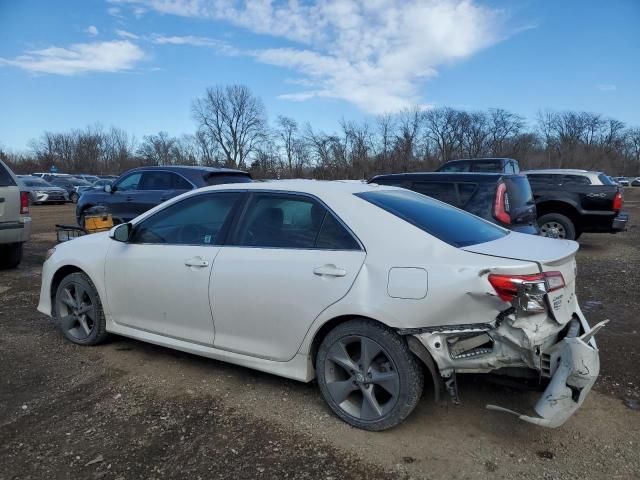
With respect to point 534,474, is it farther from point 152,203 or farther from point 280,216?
point 152,203

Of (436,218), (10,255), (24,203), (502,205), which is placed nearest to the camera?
(436,218)

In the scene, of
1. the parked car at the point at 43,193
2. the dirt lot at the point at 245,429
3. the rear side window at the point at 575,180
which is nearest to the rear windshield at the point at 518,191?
the dirt lot at the point at 245,429

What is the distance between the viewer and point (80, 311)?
4.45m

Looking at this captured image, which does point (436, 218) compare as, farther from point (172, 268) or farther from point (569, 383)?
point (172, 268)

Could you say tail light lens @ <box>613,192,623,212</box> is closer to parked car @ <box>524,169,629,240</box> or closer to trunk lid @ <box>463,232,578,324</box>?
parked car @ <box>524,169,629,240</box>

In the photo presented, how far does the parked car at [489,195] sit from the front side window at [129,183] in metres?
5.80

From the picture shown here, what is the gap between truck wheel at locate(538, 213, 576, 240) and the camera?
10.2 metres

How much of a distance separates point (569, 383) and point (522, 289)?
0.52 m

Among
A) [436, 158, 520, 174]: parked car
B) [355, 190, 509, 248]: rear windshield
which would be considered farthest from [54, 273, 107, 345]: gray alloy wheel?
[436, 158, 520, 174]: parked car

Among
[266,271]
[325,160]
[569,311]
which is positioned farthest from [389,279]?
[325,160]

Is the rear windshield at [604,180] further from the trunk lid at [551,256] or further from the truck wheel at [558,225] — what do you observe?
the trunk lid at [551,256]

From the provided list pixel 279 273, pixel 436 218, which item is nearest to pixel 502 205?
pixel 436 218

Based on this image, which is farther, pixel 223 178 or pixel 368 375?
pixel 223 178

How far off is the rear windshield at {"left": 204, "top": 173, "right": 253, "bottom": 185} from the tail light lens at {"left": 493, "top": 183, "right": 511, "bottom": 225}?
4.49 meters
